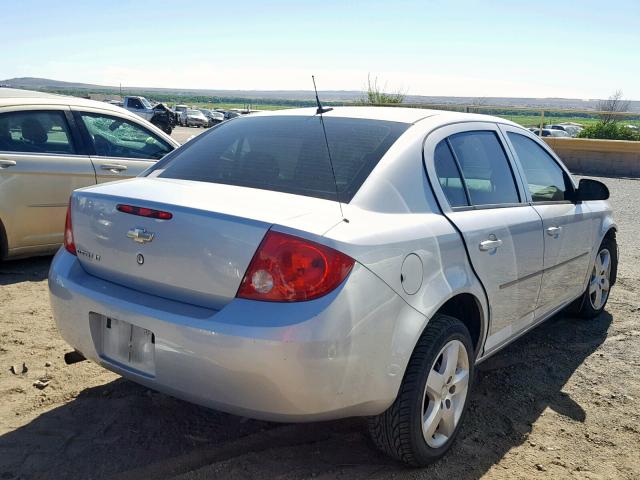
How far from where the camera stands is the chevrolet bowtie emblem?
2623 millimetres

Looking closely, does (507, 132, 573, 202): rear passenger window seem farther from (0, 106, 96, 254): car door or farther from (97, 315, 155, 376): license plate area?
(0, 106, 96, 254): car door

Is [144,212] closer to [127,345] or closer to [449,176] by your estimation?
[127,345]

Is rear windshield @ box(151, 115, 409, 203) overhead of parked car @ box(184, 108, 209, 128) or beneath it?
overhead

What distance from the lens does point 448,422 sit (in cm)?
298

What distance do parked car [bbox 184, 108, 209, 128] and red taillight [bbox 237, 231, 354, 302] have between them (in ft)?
163

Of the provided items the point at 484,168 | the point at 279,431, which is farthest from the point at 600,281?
the point at 279,431

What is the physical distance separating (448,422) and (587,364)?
179 centimetres

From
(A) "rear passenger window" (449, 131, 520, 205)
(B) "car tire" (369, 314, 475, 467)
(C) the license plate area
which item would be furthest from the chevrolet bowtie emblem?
(A) "rear passenger window" (449, 131, 520, 205)

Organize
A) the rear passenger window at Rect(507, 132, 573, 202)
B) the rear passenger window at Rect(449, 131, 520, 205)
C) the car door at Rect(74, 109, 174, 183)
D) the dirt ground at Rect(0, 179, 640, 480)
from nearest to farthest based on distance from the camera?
the dirt ground at Rect(0, 179, 640, 480) → the rear passenger window at Rect(449, 131, 520, 205) → the rear passenger window at Rect(507, 132, 573, 202) → the car door at Rect(74, 109, 174, 183)

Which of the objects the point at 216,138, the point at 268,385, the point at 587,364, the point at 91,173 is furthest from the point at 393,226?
the point at 91,173

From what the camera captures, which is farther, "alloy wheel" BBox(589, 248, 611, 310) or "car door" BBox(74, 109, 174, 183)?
"car door" BBox(74, 109, 174, 183)

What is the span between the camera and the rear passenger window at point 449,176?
3.10 meters

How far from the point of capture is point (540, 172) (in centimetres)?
422

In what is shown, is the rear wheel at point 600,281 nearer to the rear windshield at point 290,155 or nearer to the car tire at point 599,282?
the car tire at point 599,282
